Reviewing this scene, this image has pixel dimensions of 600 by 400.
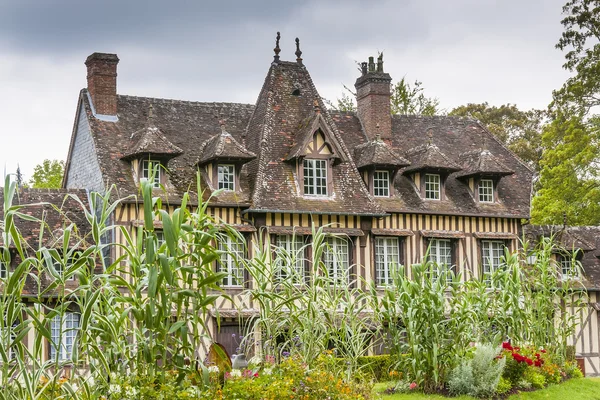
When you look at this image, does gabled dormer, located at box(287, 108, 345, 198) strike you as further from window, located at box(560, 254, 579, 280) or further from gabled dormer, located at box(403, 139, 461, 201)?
window, located at box(560, 254, 579, 280)

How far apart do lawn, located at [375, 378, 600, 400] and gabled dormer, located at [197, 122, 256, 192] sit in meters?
9.04

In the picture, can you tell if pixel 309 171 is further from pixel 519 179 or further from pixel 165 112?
pixel 519 179

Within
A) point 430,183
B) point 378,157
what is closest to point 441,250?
point 430,183

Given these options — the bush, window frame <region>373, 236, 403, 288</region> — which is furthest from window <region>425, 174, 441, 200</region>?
the bush

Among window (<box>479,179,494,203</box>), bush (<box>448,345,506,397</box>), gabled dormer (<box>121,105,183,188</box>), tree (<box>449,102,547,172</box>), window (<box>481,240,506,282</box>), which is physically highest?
tree (<box>449,102,547,172</box>)

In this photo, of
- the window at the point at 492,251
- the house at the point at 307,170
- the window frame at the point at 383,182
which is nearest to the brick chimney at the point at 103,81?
the house at the point at 307,170

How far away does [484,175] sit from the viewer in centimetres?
2767

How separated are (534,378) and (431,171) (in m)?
11.3

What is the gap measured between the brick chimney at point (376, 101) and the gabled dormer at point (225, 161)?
491 cm

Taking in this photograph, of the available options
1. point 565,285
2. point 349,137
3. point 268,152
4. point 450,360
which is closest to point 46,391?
point 450,360

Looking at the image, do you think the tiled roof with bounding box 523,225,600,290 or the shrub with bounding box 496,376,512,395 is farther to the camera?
the tiled roof with bounding box 523,225,600,290

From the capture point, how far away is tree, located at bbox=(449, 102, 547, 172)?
1734 inches

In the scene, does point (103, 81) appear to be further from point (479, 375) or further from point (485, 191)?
point (479, 375)

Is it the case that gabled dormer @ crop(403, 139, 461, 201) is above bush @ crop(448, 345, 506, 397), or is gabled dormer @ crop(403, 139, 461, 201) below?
above
